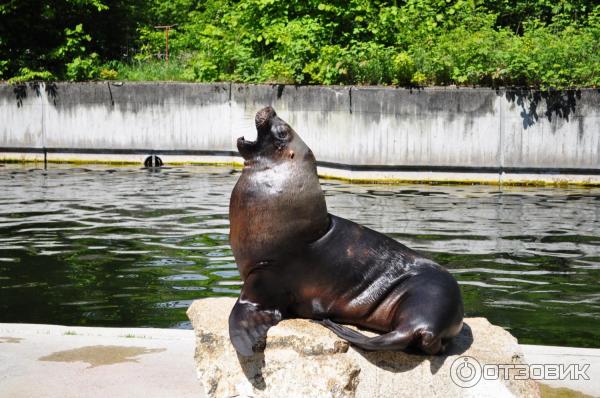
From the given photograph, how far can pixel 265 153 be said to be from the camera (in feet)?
19.0

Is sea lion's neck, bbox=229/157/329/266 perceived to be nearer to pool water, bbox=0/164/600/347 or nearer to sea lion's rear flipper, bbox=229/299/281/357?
sea lion's rear flipper, bbox=229/299/281/357

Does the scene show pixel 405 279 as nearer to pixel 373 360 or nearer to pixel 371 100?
pixel 373 360

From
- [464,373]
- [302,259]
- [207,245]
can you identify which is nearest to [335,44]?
[207,245]

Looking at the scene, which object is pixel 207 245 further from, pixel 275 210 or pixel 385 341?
pixel 385 341

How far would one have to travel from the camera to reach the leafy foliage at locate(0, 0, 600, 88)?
18.8 m

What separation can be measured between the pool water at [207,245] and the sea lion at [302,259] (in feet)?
8.70

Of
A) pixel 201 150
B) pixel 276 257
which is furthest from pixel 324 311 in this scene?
pixel 201 150

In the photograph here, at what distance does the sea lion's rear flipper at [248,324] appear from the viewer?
17.4 ft

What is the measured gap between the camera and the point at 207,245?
11.9 meters

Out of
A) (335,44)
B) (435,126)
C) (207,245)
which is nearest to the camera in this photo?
(207,245)

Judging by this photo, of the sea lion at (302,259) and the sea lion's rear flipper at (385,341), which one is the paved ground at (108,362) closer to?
the sea lion at (302,259)

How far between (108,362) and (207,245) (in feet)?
18.9

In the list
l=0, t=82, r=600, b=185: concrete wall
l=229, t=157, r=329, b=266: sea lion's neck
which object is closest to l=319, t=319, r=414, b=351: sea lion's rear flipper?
l=229, t=157, r=329, b=266: sea lion's neck

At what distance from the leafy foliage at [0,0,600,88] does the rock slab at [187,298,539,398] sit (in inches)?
533
